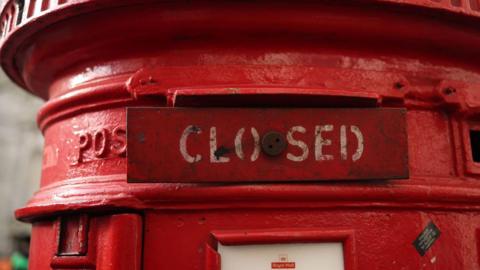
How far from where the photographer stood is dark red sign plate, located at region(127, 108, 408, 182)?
4.41ft

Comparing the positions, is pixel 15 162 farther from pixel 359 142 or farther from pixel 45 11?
pixel 359 142

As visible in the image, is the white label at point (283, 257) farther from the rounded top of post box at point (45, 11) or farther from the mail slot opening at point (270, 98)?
the rounded top of post box at point (45, 11)

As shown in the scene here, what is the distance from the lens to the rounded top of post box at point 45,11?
1.47 meters

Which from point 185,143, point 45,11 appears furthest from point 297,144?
point 45,11

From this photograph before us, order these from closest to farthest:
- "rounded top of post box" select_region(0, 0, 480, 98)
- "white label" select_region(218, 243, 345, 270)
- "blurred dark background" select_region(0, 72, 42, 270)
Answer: "white label" select_region(218, 243, 345, 270)
"rounded top of post box" select_region(0, 0, 480, 98)
"blurred dark background" select_region(0, 72, 42, 270)

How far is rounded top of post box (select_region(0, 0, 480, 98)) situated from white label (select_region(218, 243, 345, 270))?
0.74m

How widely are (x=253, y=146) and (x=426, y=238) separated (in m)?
0.59

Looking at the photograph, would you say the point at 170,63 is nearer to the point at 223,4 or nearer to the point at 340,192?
the point at 223,4

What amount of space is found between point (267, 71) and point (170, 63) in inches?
12.1

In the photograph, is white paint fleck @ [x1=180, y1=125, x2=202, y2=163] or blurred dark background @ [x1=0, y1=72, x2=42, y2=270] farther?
blurred dark background @ [x1=0, y1=72, x2=42, y2=270]

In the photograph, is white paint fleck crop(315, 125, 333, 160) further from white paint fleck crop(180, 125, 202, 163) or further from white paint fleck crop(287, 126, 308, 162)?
white paint fleck crop(180, 125, 202, 163)

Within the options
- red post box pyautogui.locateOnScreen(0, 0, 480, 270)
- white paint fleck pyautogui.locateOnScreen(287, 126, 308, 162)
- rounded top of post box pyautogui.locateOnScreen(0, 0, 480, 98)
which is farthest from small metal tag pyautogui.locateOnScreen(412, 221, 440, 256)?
rounded top of post box pyautogui.locateOnScreen(0, 0, 480, 98)

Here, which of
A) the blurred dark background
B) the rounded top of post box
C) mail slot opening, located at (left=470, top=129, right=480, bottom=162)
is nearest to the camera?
the rounded top of post box

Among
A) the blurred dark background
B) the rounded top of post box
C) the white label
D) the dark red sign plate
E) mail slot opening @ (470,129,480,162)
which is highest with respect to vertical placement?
the blurred dark background
